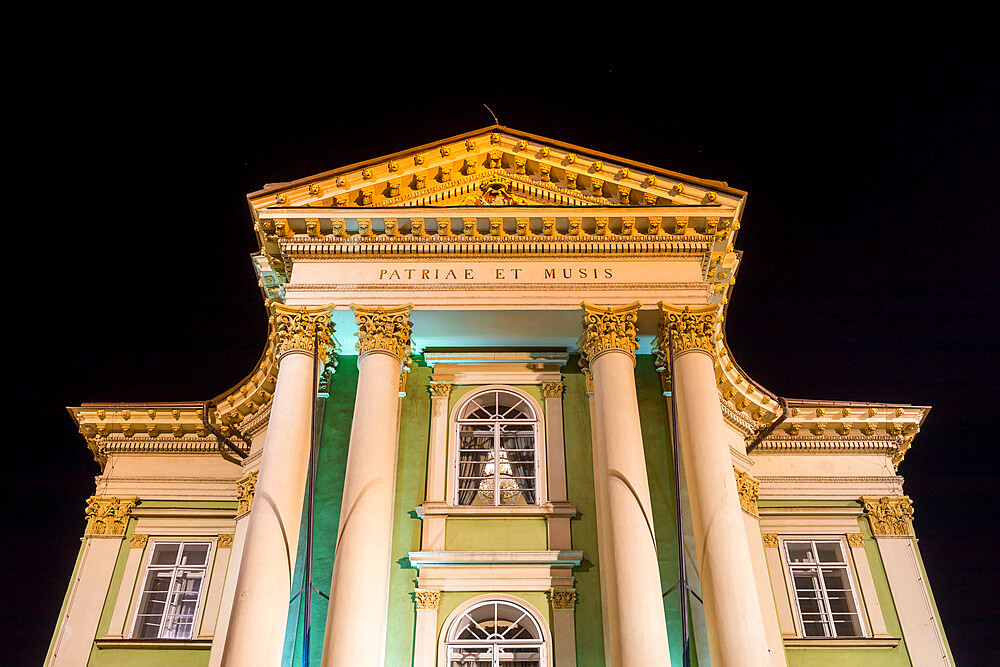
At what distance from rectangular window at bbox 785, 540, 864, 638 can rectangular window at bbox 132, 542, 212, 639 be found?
1273cm

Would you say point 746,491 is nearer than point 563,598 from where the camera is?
No

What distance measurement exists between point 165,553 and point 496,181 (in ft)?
36.5

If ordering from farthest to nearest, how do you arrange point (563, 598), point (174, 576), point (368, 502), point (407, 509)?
point (174, 576) → point (407, 509) → point (563, 598) → point (368, 502)

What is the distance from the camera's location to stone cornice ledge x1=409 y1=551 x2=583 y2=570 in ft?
52.1

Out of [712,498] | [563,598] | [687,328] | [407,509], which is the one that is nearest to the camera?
[712,498]

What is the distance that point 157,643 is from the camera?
19.2 metres

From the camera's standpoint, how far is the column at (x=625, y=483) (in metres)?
13.9

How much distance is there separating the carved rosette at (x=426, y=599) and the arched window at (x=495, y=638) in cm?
45

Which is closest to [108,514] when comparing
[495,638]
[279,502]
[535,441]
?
[279,502]

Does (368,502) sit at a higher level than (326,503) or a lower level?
lower

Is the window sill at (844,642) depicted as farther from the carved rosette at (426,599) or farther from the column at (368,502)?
the column at (368,502)

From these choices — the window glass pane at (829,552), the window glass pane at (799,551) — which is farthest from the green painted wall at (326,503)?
the window glass pane at (829,552)

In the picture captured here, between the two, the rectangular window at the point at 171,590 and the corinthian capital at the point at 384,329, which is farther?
the rectangular window at the point at 171,590

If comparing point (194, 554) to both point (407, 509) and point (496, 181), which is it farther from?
point (496, 181)
